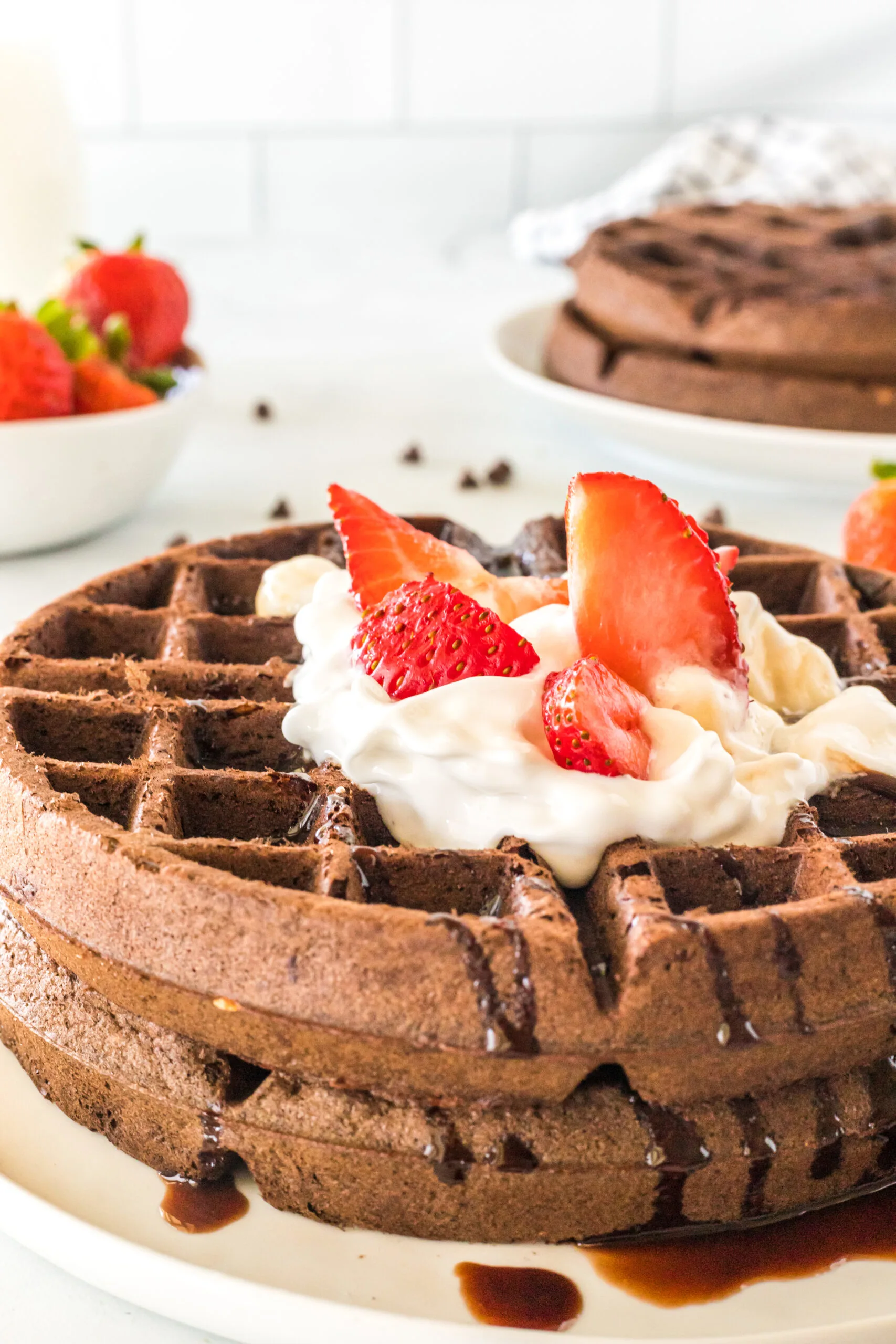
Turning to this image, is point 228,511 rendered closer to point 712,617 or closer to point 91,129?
point 712,617

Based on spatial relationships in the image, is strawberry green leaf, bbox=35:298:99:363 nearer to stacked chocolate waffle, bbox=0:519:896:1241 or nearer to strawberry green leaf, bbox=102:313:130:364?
strawberry green leaf, bbox=102:313:130:364

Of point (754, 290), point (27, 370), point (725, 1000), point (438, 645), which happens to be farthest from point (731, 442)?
point (725, 1000)

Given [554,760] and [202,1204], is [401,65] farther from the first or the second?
[202,1204]

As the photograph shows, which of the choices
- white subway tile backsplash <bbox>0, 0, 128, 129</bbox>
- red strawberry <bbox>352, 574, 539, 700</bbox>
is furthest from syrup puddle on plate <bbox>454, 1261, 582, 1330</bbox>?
white subway tile backsplash <bbox>0, 0, 128, 129</bbox>

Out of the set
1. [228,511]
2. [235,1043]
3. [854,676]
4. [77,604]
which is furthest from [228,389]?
[235,1043]

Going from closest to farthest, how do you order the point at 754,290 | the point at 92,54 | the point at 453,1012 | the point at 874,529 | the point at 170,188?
1. the point at 453,1012
2. the point at 874,529
3. the point at 754,290
4. the point at 92,54
5. the point at 170,188

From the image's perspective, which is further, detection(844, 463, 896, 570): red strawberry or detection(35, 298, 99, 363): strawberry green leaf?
detection(35, 298, 99, 363): strawberry green leaf
